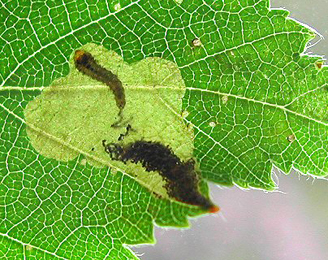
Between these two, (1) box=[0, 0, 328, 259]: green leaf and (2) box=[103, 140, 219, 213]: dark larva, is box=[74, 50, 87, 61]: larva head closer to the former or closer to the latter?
(1) box=[0, 0, 328, 259]: green leaf

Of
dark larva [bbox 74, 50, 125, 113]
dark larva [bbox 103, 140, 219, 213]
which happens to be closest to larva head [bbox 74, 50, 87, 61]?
dark larva [bbox 74, 50, 125, 113]

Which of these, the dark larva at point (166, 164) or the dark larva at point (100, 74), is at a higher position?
the dark larva at point (100, 74)

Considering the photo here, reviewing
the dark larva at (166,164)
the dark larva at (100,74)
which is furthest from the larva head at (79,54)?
the dark larva at (166,164)

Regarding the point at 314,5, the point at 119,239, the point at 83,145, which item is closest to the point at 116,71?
the point at 83,145

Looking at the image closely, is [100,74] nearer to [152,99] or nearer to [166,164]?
[152,99]

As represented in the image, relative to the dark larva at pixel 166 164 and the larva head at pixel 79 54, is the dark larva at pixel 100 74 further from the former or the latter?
the dark larva at pixel 166 164

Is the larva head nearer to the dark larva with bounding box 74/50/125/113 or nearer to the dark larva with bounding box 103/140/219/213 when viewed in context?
the dark larva with bounding box 74/50/125/113

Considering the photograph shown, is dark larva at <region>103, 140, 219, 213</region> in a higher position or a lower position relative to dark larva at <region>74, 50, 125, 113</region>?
lower
